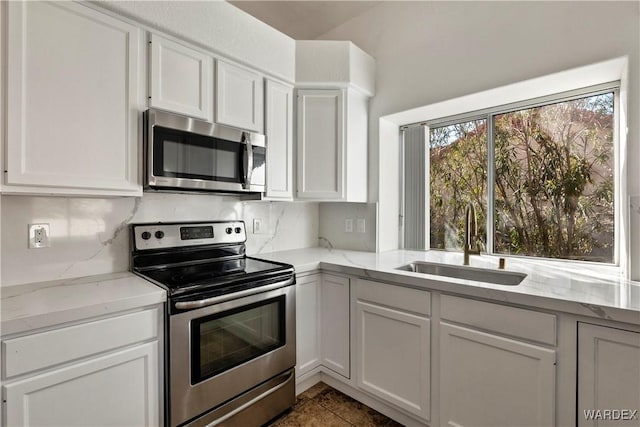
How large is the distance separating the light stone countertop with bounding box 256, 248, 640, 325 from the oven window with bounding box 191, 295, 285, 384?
34cm

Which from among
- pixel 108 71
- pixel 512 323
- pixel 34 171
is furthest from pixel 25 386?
pixel 512 323

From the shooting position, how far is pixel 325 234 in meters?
2.86

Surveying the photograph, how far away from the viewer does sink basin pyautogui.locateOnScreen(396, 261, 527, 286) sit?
180 centimetres

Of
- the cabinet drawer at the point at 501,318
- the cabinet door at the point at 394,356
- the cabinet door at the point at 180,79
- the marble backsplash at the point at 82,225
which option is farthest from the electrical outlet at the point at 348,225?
the cabinet door at the point at 180,79

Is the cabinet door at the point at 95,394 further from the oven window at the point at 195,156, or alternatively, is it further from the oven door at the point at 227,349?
the oven window at the point at 195,156

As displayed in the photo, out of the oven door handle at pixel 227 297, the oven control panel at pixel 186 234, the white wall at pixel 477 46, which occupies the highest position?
the white wall at pixel 477 46

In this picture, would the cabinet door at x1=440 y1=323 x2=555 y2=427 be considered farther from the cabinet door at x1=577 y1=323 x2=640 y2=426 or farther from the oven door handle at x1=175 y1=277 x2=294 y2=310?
the oven door handle at x1=175 y1=277 x2=294 y2=310

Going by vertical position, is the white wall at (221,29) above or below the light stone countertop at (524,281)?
above

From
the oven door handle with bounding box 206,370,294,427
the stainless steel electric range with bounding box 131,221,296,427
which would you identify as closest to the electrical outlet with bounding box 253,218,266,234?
the stainless steel electric range with bounding box 131,221,296,427

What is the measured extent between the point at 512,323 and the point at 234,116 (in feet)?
6.00

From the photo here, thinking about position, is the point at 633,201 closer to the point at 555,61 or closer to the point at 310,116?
the point at 555,61

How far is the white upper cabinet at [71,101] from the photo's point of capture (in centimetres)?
123

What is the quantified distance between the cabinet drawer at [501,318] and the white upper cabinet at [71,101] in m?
1.66

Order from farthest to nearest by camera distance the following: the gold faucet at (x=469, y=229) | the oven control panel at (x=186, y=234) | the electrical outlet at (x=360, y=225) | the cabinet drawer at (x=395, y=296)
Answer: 1. the electrical outlet at (x=360, y=225)
2. the gold faucet at (x=469, y=229)
3. the oven control panel at (x=186, y=234)
4. the cabinet drawer at (x=395, y=296)
